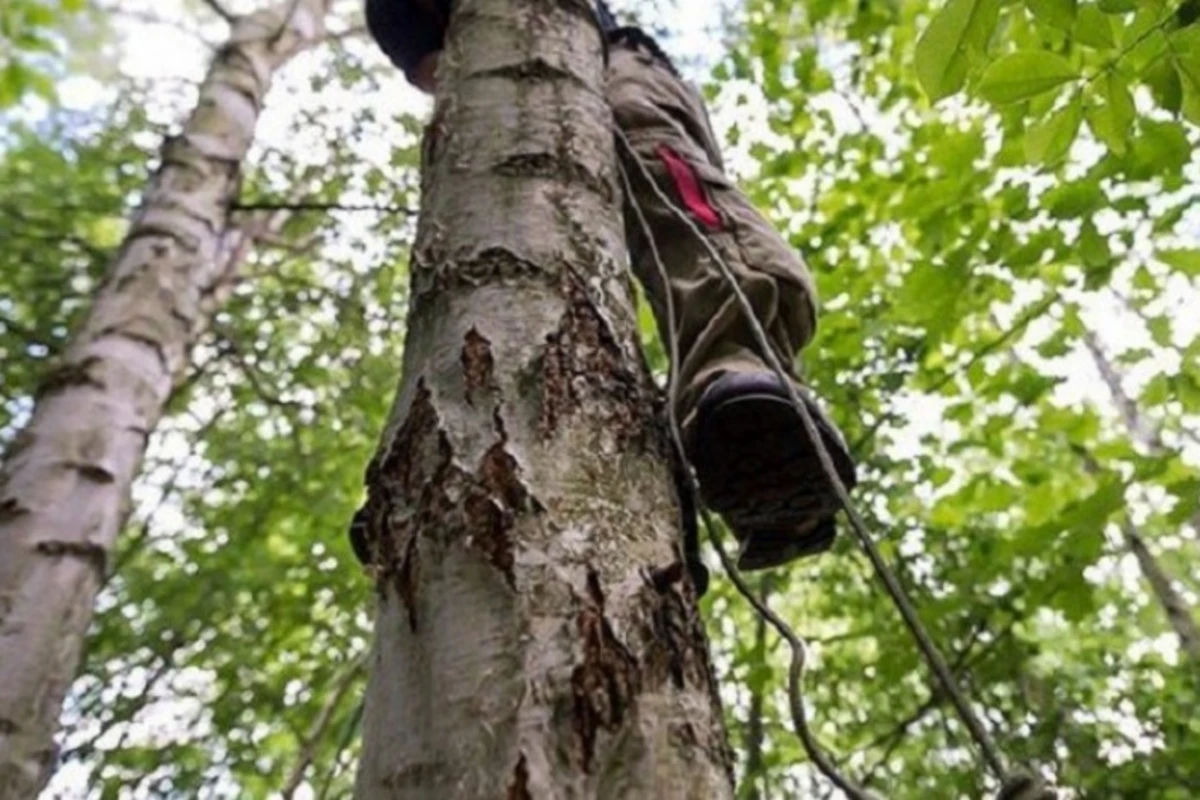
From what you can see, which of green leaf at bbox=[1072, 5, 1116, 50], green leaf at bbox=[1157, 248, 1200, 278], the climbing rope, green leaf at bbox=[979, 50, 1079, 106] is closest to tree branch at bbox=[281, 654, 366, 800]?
the climbing rope

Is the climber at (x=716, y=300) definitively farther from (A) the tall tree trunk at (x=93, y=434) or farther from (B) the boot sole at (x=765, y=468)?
(A) the tall tree trunk at (x=93, y=434)

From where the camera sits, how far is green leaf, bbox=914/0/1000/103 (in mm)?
1215

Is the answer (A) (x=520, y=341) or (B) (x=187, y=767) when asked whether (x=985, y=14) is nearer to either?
(A) (x=520, y=341)

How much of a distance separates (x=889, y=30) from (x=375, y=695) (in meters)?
4.17

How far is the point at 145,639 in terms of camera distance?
170 inches

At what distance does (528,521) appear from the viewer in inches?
35.7

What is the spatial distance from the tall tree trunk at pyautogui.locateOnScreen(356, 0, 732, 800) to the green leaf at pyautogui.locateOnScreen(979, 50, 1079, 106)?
503 millimetres

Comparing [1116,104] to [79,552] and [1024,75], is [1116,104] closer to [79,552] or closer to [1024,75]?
[1024,75]

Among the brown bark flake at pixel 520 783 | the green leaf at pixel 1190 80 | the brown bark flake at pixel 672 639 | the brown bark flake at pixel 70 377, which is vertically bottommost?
the brown bark flake at pixel 520 783

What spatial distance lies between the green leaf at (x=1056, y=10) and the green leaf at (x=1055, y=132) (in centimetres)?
25

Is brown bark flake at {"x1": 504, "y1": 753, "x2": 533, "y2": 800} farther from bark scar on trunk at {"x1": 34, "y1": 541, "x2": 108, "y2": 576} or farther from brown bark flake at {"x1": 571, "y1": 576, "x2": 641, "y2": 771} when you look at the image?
bark scar on trunk at {"x1": 34, "y1": 541, "x2": 108, "y2": 576}

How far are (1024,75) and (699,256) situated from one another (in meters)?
0.53

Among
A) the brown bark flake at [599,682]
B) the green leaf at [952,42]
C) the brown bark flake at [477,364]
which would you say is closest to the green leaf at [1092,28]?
the green leaf at [952,42]

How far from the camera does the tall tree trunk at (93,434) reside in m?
2.38
